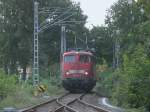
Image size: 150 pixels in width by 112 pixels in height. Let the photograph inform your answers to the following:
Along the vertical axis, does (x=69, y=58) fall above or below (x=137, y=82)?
above

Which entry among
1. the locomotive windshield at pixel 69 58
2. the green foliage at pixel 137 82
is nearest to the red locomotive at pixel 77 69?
the locomotive windshield at pixel 69 58

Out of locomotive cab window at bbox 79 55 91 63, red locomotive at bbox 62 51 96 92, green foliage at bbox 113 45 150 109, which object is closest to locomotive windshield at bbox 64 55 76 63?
red locomotive at bbox 62 51 96 92

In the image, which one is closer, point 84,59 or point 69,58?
point 84,59

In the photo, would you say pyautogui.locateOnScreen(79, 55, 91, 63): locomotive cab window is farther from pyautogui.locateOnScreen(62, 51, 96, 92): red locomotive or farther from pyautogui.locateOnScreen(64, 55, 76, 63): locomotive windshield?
pyautogui.locateOnScreen(64, 55, 76, 63): locomotive windshield

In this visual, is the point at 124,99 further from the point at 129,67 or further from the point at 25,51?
the point at 25,51

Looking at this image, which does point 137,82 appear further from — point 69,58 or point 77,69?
point 69,58

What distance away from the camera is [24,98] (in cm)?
3131

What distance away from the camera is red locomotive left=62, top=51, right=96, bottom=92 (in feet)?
141

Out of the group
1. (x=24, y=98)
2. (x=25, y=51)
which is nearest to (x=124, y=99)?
(x=24, y=98)

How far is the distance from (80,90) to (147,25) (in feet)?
80.5

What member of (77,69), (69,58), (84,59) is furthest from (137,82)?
(69,58)

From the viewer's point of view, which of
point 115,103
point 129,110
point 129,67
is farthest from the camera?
point 115,103

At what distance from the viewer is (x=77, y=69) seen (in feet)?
142

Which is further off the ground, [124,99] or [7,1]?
[7,1]
